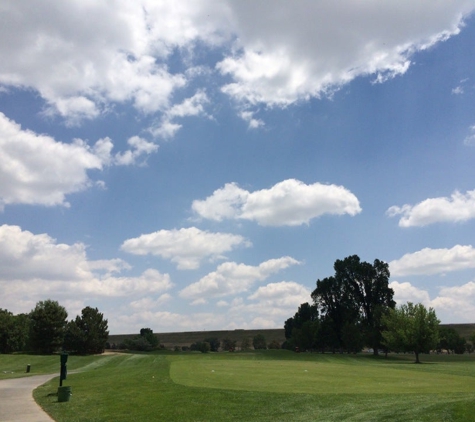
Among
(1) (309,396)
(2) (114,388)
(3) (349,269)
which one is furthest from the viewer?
(3) (349,269)

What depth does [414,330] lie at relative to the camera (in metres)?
71.7

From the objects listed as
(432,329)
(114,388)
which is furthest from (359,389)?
(432,329)

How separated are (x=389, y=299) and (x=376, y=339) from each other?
9.15 metres

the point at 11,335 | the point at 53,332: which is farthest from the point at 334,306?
the point at 11,335

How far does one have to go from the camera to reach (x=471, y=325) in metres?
173

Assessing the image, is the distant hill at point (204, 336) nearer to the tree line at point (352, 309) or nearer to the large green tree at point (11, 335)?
the tree line at point (352, 309)

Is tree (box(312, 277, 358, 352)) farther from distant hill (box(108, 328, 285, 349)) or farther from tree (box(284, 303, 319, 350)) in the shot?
distant hill (box(108, 328, 285, 349))

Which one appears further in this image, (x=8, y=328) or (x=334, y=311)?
(x=334, y=311)

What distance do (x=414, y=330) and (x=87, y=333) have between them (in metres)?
57.0

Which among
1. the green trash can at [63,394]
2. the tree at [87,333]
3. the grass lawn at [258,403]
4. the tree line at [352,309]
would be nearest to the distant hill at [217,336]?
the tree line at [352,309]

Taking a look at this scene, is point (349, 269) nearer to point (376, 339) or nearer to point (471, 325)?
point (376, 339)

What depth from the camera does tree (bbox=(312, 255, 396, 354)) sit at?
3615 inches

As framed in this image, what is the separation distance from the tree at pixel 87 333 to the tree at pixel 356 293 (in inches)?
1826

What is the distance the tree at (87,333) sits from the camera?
8225 centimetres
